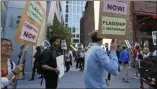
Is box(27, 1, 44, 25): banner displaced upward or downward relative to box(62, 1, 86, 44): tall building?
downward

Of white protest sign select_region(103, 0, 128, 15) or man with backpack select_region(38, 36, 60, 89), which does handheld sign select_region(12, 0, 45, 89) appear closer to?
white protest sign select_region(103, 0, 128, 15)

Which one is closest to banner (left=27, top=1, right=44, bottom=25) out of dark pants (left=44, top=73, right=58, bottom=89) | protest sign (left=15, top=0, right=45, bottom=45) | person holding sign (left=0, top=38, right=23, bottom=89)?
protest sign (left=15, top=0, right=45, bottom=45)

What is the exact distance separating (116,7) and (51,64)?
7.10ft

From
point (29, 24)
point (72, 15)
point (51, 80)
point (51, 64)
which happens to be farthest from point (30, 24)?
point (72, 15)

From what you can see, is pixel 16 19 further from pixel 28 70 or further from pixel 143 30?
pixel 143 30

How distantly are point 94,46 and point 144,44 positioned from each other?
21.1 m

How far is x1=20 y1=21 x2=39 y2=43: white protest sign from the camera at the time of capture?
435 centimetres

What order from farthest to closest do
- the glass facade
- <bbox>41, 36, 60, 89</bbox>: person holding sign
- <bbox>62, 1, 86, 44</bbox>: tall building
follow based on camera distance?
the glass facade → <bbox>62, 1, 86, 44</bbox>: tall building → <bbox>41, 36, 60, 89</bbox>: person holding sign

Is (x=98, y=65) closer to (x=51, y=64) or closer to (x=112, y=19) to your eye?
(x=112, y=19)

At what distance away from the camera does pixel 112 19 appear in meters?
4.70

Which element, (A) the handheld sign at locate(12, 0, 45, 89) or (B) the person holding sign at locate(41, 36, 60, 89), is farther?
(B) the person holding sign at locate(41, 36, 60, 89)

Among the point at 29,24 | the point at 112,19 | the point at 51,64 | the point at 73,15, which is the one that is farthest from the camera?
the point at 73,15

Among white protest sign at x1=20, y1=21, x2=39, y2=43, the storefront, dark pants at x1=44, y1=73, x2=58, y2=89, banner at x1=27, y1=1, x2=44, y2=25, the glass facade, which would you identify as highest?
the glass facade

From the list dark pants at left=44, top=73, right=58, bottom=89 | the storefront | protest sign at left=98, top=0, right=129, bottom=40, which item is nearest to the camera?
protest sign at left=98, top=0, right=129, bottom=40
